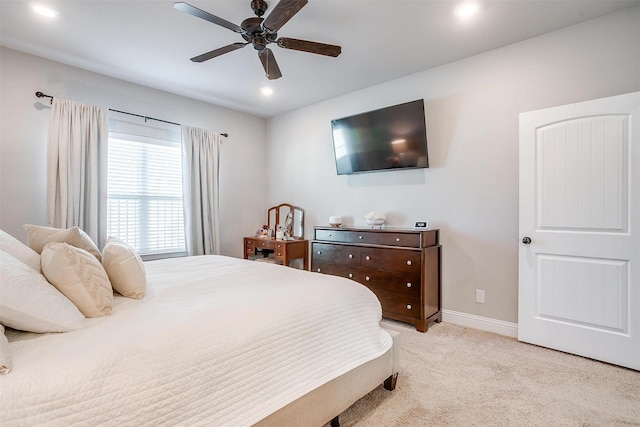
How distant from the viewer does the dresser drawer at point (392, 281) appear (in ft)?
9.98

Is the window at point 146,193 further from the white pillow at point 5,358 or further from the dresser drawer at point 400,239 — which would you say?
the white pillow at point 5,358

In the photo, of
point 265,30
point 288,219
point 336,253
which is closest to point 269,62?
point 265,30

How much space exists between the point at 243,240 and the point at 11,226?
2585mm

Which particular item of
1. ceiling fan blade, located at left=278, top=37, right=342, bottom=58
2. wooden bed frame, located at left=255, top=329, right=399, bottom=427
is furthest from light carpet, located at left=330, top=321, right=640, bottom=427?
ceiling fan blade, located at left=278, top=37, right=342, bottom=58

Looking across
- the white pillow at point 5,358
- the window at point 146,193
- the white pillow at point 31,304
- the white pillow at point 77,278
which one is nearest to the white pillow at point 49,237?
the white pillow at point 77,278

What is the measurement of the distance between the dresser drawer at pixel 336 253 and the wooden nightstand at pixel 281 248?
1.63 ft

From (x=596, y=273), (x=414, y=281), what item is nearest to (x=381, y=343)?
(x=414, y=281)

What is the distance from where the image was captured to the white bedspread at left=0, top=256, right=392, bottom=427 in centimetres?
88

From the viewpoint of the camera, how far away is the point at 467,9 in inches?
93.9

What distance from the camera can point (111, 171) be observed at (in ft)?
11.9

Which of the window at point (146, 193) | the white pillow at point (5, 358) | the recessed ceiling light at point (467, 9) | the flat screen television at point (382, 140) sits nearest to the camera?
the white pillow at point (5, 358)

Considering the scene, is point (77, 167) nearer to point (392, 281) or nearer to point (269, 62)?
point (269, 62)

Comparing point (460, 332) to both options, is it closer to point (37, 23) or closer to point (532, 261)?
point (532, 261)

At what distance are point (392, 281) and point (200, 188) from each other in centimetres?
274
